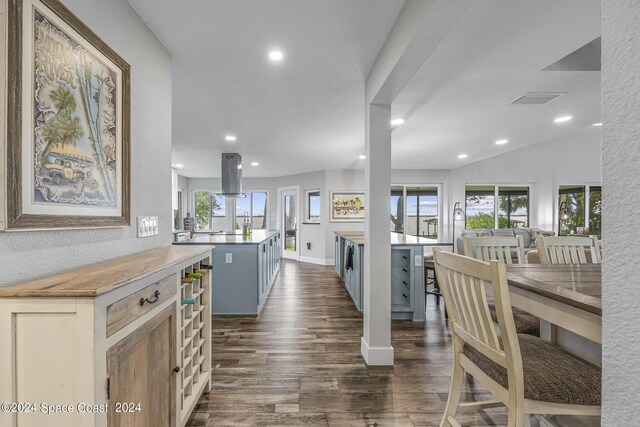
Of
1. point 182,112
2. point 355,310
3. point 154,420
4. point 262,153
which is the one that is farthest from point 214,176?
point 154,420

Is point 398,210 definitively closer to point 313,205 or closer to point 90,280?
point 313,205

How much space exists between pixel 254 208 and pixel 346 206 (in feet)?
9.77

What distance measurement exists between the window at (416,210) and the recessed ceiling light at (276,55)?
5.88 m

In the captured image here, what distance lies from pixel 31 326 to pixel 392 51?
2.09 meters

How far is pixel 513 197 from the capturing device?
751 centimetres

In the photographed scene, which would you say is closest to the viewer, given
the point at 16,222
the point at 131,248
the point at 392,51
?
the point at 16,222

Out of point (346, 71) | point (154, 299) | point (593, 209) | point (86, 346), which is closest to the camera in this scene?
point (86, 346)

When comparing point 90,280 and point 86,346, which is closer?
point 86,346

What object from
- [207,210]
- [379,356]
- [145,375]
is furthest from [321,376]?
[207,210]

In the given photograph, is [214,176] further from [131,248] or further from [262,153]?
[131,248]

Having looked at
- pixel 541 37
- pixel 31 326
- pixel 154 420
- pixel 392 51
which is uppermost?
pixel 541 37

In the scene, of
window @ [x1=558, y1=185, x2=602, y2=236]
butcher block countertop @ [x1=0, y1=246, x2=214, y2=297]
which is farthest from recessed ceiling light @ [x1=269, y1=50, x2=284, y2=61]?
window @ [x1=558, y1=185, x2=602, y2=236]

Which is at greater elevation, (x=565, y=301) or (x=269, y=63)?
(x=269, y=63)

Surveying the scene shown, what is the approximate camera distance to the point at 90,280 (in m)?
0.96
